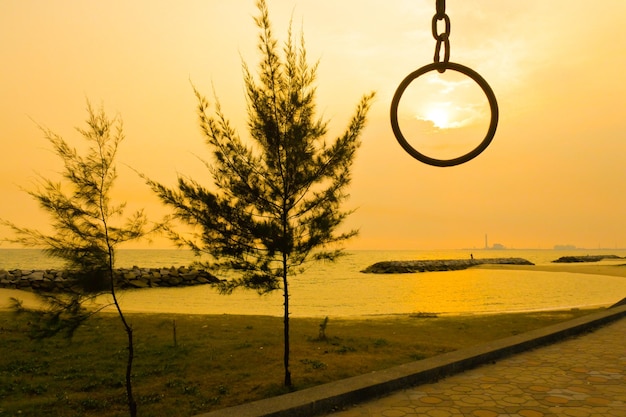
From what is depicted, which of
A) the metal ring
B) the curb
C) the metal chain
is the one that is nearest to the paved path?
the curb

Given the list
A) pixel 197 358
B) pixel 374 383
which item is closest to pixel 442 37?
pixel 374 383

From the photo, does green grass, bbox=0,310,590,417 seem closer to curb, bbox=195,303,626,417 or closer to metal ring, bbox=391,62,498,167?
curb, bbox=195,303,626,417

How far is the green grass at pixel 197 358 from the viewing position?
7.27m

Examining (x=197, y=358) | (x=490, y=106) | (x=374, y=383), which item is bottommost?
(x=197, y=358)

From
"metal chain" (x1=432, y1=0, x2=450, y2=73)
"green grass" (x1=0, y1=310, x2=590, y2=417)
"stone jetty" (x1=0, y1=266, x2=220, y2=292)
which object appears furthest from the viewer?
"stone jetty" (x1=0, y1=266, x2=220, y2=292)

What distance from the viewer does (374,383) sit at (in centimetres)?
621

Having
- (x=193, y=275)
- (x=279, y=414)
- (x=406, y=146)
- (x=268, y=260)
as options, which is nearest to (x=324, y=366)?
(x=268, y=260)

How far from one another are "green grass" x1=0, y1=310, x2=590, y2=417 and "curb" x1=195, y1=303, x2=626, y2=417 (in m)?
1.46

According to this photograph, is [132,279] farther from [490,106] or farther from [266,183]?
[490,106]

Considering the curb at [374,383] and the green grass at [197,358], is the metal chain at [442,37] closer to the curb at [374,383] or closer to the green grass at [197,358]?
the curb at [374,383]

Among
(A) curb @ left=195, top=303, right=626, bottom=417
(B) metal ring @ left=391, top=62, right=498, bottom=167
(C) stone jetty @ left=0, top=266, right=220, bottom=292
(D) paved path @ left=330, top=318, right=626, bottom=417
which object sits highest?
(B) metal ring @ left=391, top=62, right=498, bottom=167

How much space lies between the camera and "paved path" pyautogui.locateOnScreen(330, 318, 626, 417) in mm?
5441

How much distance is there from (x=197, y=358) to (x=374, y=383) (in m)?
5.27

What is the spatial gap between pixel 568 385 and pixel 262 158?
6.03 meters
